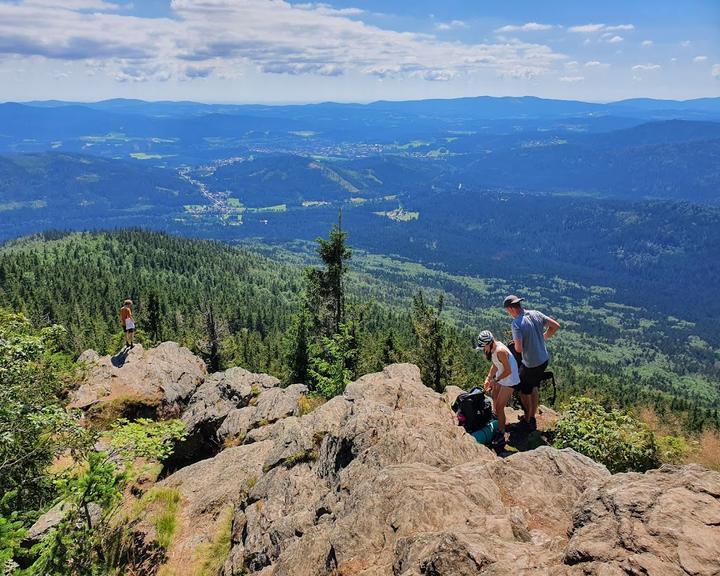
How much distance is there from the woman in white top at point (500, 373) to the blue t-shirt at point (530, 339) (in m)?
0.61

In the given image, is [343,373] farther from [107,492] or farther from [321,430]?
[107,492]

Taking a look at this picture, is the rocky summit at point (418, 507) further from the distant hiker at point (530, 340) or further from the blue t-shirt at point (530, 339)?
the blue t-shirt at point (530, 339)

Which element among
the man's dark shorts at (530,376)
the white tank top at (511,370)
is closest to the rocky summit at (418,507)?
the white tank top at (511,370)

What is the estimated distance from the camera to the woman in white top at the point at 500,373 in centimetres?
1504

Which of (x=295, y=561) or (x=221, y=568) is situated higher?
(x=295, y=561)

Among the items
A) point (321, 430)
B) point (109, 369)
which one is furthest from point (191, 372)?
point (321, 430)

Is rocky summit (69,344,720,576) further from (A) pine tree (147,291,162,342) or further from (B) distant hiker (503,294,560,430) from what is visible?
(A) pine tree (147,291,162,342)

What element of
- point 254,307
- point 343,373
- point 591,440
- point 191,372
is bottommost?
point 254,307

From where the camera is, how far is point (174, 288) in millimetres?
168500

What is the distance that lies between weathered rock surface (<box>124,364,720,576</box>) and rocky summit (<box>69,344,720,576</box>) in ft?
0.09

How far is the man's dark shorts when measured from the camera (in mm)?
15758

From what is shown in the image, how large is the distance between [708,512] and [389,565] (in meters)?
5.01

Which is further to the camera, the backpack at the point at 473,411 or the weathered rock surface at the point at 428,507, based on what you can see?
the backpack at the point at 473,411

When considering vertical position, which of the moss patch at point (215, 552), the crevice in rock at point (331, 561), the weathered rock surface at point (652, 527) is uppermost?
the weathered rock surface at point (652, 527)
